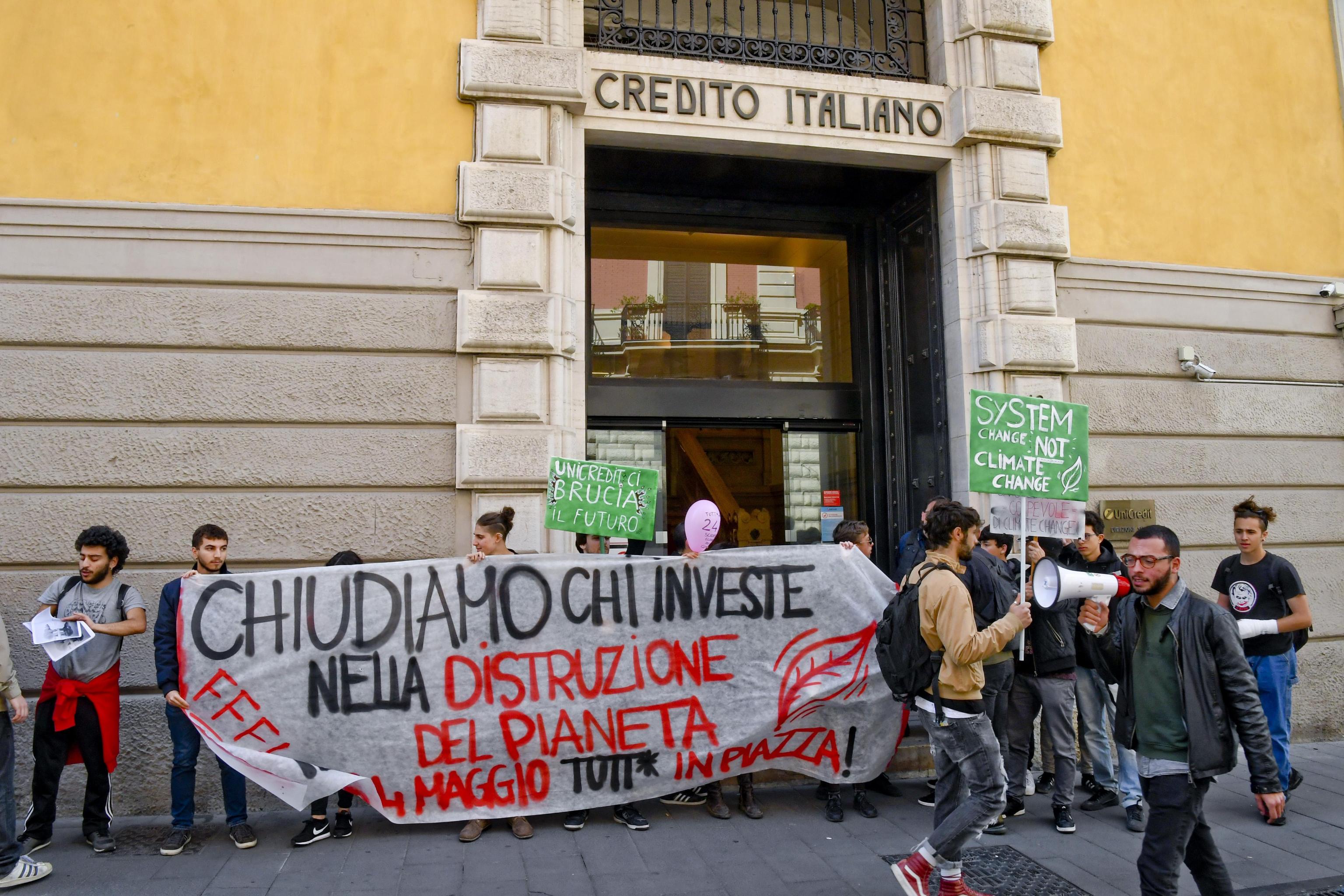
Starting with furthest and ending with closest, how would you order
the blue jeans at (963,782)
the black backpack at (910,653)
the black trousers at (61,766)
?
the black trousers at (61,766) → the black backpack at (910,653) → the blue jeans at (963,782)

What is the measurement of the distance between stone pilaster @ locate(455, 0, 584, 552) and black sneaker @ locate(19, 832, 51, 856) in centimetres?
298

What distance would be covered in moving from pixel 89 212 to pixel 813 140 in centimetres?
566

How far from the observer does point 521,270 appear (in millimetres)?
7074

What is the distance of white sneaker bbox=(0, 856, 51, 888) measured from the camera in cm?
486

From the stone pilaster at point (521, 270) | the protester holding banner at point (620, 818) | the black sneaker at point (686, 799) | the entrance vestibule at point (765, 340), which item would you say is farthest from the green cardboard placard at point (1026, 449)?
the entrance vestibule at point (765, 340)

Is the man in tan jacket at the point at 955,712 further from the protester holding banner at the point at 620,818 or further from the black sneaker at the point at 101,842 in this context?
the black sneaker at the point at 101,842

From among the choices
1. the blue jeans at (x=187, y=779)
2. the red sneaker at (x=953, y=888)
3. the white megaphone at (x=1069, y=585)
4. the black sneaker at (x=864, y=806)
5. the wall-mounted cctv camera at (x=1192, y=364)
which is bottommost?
the black sneaker at (x=864, y=806)

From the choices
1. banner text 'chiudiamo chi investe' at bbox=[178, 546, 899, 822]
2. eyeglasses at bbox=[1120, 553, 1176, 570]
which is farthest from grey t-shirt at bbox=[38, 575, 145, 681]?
eyeglasses at bbox=[1120, 553, 1176, 570]

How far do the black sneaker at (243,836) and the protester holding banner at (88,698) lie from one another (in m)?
0.66

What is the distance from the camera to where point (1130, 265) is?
8438mm

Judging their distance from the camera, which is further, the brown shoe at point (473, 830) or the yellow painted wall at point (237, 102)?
the yellow painted wall at point (237, 102)

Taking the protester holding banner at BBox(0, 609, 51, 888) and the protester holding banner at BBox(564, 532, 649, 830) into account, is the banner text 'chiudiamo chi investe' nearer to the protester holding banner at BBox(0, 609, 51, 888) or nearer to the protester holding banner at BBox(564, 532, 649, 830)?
the protester holding banner at BBox(564, 532, 649, 830)

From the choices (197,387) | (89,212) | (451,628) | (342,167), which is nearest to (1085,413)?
(451,628)

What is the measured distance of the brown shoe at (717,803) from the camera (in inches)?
238
